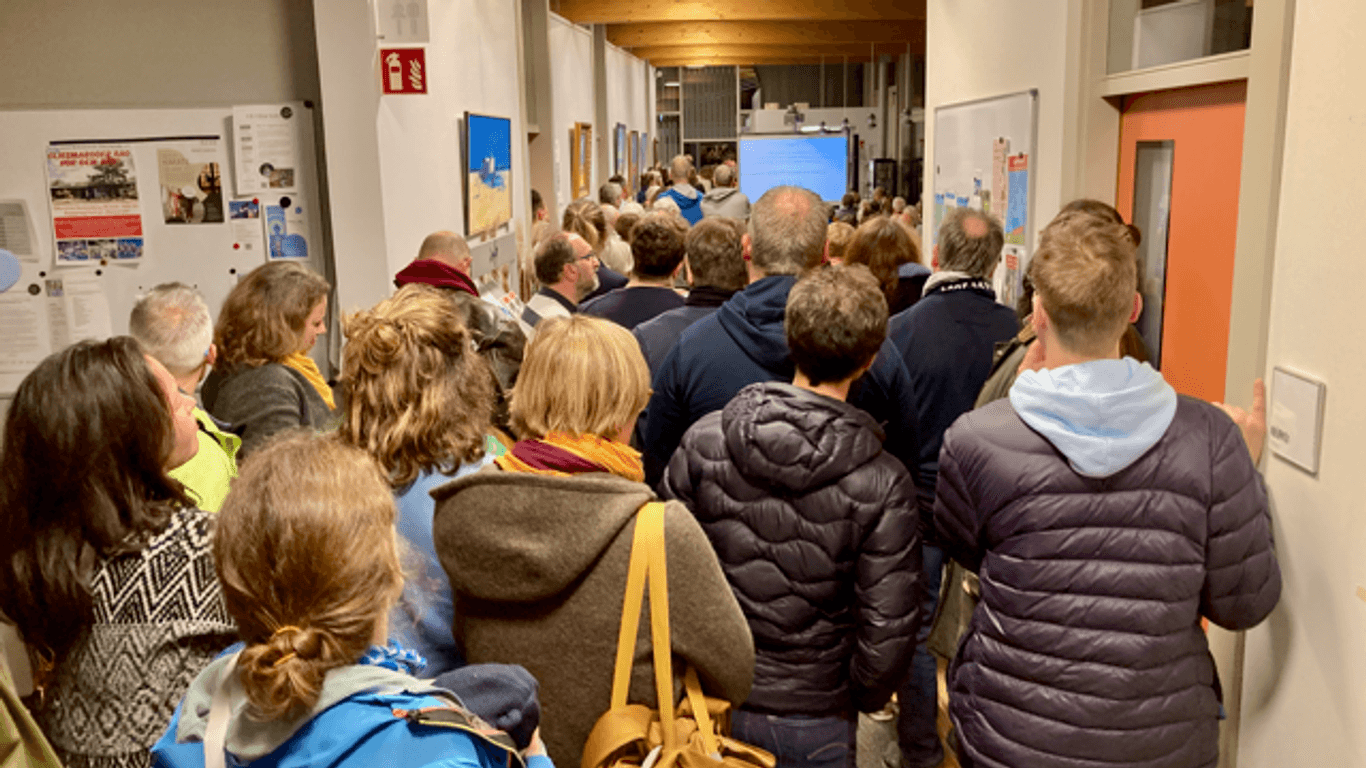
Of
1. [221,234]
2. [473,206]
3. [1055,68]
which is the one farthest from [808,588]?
[473,206]

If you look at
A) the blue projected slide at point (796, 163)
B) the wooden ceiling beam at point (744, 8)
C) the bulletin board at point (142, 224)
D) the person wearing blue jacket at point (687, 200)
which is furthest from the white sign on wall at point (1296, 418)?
the blue projected slide at point (796, 163)

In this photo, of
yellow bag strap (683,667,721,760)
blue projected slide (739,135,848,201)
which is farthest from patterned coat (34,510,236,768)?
blue projected slide (739,135,848,201)

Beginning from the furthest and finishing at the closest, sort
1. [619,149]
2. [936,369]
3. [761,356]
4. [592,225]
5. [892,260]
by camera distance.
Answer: [619,149]
[592,225]
[892,260]
[936,369]
[761,356]

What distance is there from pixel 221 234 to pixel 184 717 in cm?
355

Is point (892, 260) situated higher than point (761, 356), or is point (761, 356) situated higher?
point (892, 260)

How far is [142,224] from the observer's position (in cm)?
431

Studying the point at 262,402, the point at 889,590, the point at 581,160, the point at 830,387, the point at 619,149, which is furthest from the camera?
the point at 619,149

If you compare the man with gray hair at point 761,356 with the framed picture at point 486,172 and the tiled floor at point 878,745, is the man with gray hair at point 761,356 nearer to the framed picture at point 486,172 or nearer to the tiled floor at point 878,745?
the tiled floor at point 878,745

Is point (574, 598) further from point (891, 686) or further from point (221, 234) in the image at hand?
point (221, 234)

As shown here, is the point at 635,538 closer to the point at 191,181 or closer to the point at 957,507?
the point at 957,507

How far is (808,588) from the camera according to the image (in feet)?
6.70

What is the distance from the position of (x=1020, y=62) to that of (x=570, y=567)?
3.41m

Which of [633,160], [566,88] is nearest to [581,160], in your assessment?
[566,88]

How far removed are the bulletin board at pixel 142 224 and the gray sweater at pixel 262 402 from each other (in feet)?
5.44
